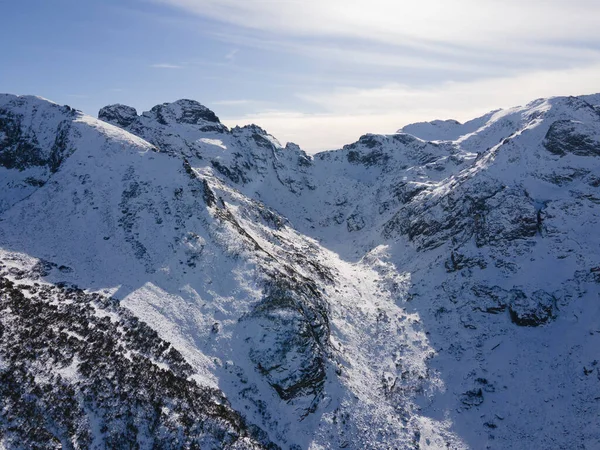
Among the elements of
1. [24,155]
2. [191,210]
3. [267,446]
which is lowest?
[267,446]

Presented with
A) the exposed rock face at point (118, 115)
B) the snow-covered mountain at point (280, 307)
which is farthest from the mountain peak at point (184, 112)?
the snow-covered mountain at point (280, 307)

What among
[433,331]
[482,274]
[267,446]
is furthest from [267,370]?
[482,274]

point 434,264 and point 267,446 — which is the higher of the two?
point 434,264

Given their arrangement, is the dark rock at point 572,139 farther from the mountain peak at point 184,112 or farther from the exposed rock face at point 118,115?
the exposed rock face at point 118,115

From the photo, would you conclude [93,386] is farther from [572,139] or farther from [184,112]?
[184,112]

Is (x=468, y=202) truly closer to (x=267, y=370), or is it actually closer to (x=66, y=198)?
(x=267, y=370)

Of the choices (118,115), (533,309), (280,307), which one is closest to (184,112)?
(118,115)

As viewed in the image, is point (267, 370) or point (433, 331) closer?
point (267, 370)

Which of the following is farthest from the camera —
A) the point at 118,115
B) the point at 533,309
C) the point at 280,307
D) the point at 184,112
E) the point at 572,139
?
the point at 184,112
